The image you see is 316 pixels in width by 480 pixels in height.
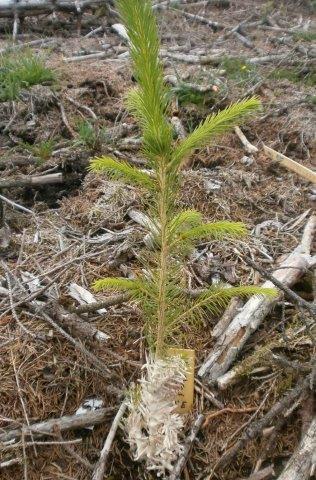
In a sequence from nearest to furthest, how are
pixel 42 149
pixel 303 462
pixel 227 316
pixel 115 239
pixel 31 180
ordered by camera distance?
1. pixel 303 462
2. pixel 227 316
3. pixel 115 239
4. pixel 31 180
5. pixel 42 149

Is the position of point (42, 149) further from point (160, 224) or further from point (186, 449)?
point (186, 449)

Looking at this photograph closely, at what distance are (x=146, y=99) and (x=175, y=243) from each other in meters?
0.52

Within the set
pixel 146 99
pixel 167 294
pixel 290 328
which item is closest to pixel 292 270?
pixel 290 328

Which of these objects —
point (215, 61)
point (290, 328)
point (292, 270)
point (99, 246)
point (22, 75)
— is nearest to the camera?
point (290, 328)

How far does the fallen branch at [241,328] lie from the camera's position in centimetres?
236

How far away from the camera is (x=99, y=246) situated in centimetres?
297

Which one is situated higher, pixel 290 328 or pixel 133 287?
pixel 133 287

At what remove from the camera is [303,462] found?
198 cm

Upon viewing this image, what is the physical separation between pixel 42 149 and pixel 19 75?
1.23m

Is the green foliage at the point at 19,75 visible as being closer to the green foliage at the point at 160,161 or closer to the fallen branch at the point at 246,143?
the fallen branch at the point at 246,143

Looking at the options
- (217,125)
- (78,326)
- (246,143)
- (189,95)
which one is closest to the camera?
(217,125)

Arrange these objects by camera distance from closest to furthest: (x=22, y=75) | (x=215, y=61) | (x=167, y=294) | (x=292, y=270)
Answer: (x=167, y=294) < (x=292, y=270) < (x=22, y=75) < (x=215, y=61)

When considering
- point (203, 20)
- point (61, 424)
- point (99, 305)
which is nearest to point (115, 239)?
point (99, 305)

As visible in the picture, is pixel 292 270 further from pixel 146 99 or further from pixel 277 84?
pixel 277 84
